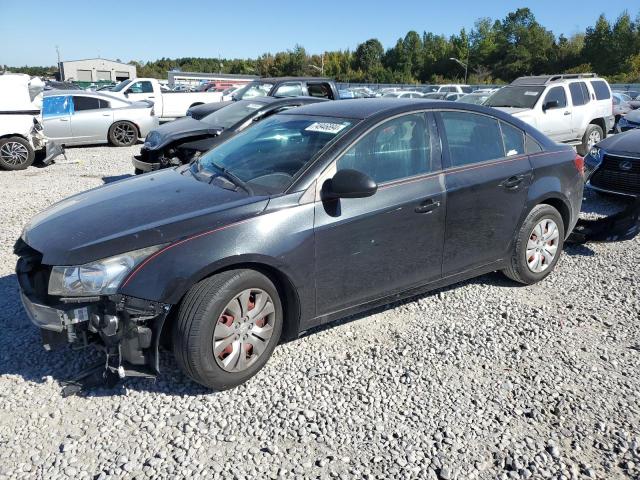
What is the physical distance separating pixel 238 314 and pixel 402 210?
1372 mm

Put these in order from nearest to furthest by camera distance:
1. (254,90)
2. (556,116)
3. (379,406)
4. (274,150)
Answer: (379,406)
(274,150)
(556,116)
(254,90)

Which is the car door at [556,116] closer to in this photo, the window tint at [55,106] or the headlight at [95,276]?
the headlight at [95,276]

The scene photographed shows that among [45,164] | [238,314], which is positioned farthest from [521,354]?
[45,164]

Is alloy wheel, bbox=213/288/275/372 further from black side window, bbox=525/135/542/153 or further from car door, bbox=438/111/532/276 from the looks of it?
black side window, bbox=525/135/542/153

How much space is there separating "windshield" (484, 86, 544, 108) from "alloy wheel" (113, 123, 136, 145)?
29.7 ft

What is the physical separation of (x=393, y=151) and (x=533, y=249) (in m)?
1.77

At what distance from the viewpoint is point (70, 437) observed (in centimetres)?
284

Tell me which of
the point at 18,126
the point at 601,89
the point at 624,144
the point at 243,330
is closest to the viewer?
the point at 243,330

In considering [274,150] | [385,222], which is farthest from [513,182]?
[274,150]

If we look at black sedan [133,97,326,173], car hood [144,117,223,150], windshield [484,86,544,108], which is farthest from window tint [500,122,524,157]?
windshield [484,86,544,108]

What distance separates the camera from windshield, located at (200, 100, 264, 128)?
9.18 metres

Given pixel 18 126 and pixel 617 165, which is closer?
pixel 617 165

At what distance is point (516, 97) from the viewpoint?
1204cm

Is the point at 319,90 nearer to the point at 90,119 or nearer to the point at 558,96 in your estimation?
the point at 558,96
